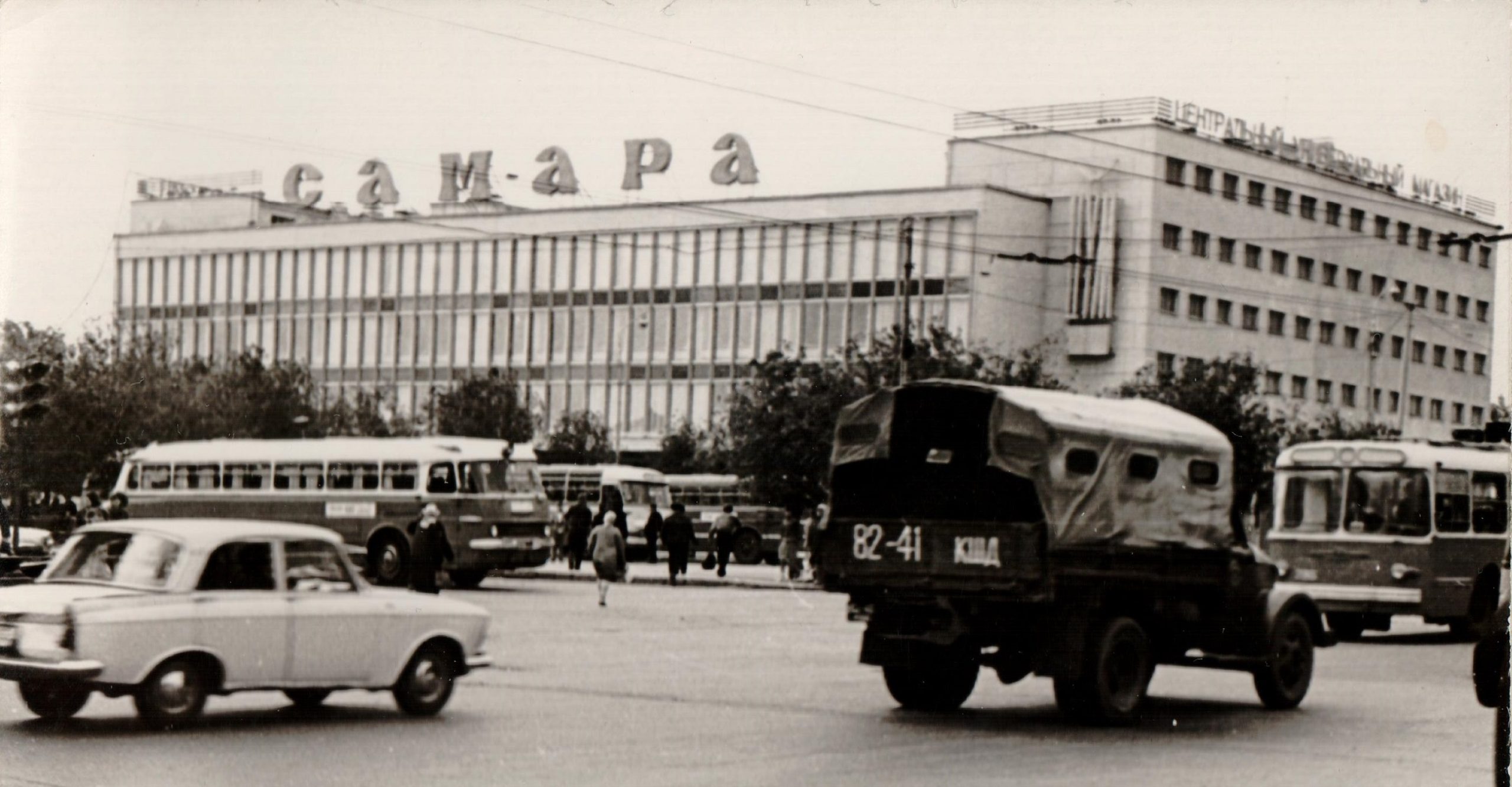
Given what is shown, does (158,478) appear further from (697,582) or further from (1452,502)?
(1452,502)

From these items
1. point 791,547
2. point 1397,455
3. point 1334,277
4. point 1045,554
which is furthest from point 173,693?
point 1334,277

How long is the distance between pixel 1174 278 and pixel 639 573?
3901cm

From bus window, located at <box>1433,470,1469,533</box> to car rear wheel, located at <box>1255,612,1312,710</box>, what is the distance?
33.5ft

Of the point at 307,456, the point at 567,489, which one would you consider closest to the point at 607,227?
the point at 567,489

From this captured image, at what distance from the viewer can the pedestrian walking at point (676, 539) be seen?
4212 cm

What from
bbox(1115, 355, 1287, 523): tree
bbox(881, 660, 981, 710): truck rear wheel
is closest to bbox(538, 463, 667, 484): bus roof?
bbox(1115, 355, 1287, 523): tree

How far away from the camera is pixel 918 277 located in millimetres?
80188

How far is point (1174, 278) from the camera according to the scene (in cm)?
7944

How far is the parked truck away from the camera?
15789 millimetres

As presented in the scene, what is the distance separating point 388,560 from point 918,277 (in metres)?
47.8

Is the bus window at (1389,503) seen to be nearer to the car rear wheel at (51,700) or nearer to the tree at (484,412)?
the car rear wheel at (51,700)

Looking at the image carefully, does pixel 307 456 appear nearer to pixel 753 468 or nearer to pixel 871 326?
pixel 753 468

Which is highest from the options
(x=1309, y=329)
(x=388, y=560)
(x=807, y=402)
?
(x=1309, y=329)

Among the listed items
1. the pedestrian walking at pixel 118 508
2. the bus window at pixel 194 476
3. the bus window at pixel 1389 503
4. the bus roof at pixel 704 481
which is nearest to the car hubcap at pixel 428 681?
the bus window at pixel 1389 503
